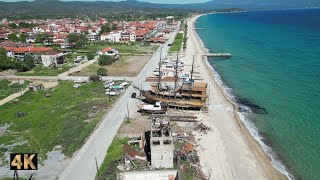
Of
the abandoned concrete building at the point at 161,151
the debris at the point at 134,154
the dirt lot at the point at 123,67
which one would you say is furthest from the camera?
the dirt lot at the point at 123,67

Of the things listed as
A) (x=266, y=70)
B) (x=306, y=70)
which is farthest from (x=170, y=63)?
(x=306, y=70)

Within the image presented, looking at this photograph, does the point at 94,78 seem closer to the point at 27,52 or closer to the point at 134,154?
the point at 27,52

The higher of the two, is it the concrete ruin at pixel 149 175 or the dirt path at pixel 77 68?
the dirt path at pixel 77 68

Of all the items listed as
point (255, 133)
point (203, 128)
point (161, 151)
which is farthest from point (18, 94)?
point (255, 133)

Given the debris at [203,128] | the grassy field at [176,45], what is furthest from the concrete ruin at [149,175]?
the grassy field at [176,45]

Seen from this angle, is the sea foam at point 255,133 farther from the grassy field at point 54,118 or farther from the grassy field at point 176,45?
the grassy field at point 176,45

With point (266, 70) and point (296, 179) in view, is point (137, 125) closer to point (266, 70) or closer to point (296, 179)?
point (296, 179)

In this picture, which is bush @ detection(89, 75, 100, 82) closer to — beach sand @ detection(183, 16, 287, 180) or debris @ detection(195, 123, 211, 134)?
beach sand @ detection(183, 16, 287, 180)
